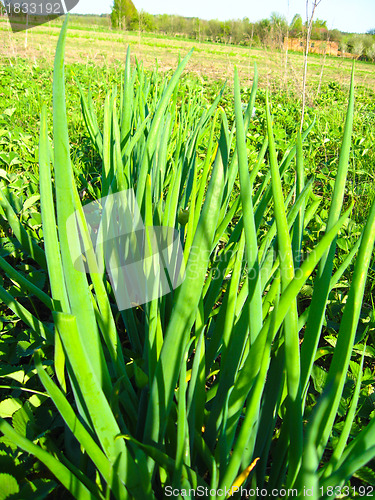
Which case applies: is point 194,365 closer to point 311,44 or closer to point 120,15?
point 311,44

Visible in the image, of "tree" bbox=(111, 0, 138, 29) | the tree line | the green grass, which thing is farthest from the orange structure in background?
"tree" bbox=(111, 0, 138, 29)

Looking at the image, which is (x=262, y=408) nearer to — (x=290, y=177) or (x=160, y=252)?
(x=160, y=252)

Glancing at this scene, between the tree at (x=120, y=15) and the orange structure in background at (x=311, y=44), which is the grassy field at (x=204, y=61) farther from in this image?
the tree at (x=120, y=15)

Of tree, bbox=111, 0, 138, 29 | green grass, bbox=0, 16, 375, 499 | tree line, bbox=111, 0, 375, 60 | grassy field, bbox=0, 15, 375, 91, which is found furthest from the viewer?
tree, bbox=111, 0, 138, 29

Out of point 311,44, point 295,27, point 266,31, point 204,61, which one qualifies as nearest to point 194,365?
point 311,44

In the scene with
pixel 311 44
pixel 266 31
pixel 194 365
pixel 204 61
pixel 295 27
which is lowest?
pixel 194 365

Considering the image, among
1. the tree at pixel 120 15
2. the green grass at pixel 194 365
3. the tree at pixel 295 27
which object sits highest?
the tree at pixel 120 15

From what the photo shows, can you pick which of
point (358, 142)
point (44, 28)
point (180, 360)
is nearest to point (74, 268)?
point (180, 360)

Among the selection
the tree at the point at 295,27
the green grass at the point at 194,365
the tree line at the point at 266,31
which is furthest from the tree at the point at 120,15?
the green grass at the point at 194,365

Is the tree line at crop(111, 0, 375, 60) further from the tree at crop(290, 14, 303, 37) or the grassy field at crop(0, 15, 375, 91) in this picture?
the grassy field at crop(0, 15, 375, 91)

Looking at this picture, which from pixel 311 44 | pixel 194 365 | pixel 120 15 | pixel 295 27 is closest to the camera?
pixel 194 365

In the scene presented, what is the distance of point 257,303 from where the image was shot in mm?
379

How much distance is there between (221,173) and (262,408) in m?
0.31

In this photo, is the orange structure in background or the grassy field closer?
the orange structure in background
